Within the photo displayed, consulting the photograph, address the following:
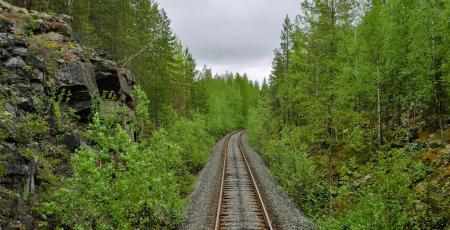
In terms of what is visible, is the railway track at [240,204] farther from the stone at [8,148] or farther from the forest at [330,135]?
the stone at [8,148]

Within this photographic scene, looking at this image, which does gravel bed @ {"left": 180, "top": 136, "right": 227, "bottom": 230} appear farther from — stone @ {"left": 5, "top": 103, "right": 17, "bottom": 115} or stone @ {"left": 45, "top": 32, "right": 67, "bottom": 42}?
stone @ {"left": 45, "top": 32, "right": 67, "bottom": 42}

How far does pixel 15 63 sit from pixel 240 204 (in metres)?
11.6

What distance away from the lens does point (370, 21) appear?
18000 mm

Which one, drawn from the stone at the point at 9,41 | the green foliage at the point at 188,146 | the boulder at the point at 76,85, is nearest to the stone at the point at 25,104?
the stone at the point at 9,41

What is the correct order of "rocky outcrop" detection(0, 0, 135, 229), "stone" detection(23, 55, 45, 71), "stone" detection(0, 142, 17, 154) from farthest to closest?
"stone" detection(23, 55, 45, 71)
"stone" detection(0, 142, 17, 154)
"rocky outcrop" detection(0, 0, 135, 229)

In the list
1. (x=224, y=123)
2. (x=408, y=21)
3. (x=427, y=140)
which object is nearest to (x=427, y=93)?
(x=427, y=140)

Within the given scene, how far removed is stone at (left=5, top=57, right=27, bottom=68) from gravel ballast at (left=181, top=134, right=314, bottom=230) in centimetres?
912

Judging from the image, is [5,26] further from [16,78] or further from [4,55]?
[16,78]

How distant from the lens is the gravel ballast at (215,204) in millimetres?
14992

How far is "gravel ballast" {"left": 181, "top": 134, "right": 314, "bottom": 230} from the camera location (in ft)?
49.2

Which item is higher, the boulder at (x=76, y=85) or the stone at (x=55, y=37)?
the stone at (x=55, y=37)

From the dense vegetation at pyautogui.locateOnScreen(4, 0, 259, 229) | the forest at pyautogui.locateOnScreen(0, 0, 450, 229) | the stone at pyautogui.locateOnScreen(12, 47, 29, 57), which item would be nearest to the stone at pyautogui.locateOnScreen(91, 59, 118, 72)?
the dense vegetation at pyautogui.locateOnScreen(4, 0, 259, 229)

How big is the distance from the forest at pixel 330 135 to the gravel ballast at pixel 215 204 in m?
0.66

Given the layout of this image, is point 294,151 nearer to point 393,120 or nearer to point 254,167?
point 393,120
